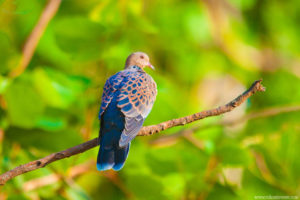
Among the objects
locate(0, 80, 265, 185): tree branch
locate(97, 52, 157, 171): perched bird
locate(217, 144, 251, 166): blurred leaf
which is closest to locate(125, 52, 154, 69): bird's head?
locate(97, 52, 157, 171): perched bird

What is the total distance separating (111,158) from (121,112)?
291mm

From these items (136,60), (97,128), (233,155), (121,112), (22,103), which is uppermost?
(136,60)

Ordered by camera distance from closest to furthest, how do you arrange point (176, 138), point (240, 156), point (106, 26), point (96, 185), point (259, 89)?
point (259, 89)
point (240, 156)
point (106, 26)
point (176, 138)
point (96, 185)

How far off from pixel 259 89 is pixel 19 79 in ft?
4.91

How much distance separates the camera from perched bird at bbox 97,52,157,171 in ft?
7.95

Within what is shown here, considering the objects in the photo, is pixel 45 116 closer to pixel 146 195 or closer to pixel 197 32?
pixel 146 195

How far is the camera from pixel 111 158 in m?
2.40

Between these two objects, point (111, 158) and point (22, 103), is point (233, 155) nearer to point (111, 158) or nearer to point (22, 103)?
point (111, 158)

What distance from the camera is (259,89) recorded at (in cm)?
211

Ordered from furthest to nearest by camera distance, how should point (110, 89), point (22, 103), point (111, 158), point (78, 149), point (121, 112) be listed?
point (22, 103) < point (110, 89) < point (121, 112) < point (111, 158) < point (78, 149)

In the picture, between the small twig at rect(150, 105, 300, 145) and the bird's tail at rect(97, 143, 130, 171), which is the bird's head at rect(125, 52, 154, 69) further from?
the bird's tail at rect(97, 143, 130, 171)

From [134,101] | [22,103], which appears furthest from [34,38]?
[134,101]

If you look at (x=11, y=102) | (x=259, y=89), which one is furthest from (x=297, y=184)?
(x=11, y=102)

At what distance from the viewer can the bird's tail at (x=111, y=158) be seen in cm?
→ 238
